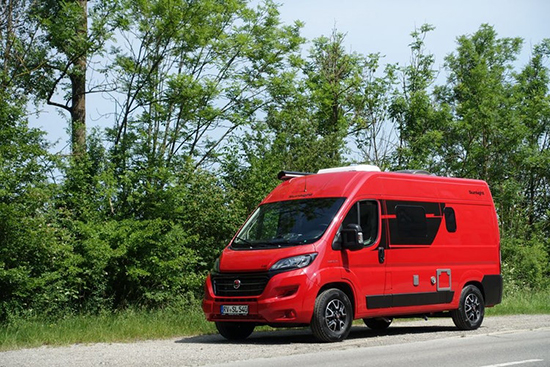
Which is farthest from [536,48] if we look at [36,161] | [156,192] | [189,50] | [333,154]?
[36,161]

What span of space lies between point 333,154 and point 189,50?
5375 mm

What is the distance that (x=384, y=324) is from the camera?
15711 mm

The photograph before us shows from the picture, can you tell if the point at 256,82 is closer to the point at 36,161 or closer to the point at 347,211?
the point at 36,161

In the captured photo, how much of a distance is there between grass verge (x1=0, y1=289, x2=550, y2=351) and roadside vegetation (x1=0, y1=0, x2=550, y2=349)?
0.17ft

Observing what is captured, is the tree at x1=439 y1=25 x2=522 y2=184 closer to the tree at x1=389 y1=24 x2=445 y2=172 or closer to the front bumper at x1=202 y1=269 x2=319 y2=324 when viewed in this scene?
the tree at x1=389 y1=24 x2=445 y2=172

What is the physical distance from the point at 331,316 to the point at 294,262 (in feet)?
3.53

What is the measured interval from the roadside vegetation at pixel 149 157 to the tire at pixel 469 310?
4.76 meters

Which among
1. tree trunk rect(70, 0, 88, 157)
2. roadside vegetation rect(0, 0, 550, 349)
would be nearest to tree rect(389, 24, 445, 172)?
roadside vegetation rect(0, 0, 550, 349)

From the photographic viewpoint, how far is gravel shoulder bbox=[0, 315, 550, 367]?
10109 mm

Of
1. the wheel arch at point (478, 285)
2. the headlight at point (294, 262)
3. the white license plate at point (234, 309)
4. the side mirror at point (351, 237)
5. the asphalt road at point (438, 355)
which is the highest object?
the side mirror at point (351, 237)

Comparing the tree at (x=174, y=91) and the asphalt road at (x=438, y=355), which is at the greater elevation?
the tree at (x=174, y=91)

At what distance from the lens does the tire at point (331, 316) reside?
12.2 metres

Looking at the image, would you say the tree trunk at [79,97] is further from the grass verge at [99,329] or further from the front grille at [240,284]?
the front grille at [240,284]

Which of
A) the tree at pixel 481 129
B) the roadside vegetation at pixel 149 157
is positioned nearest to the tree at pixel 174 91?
the roadside vegetation at pixel 149 157
